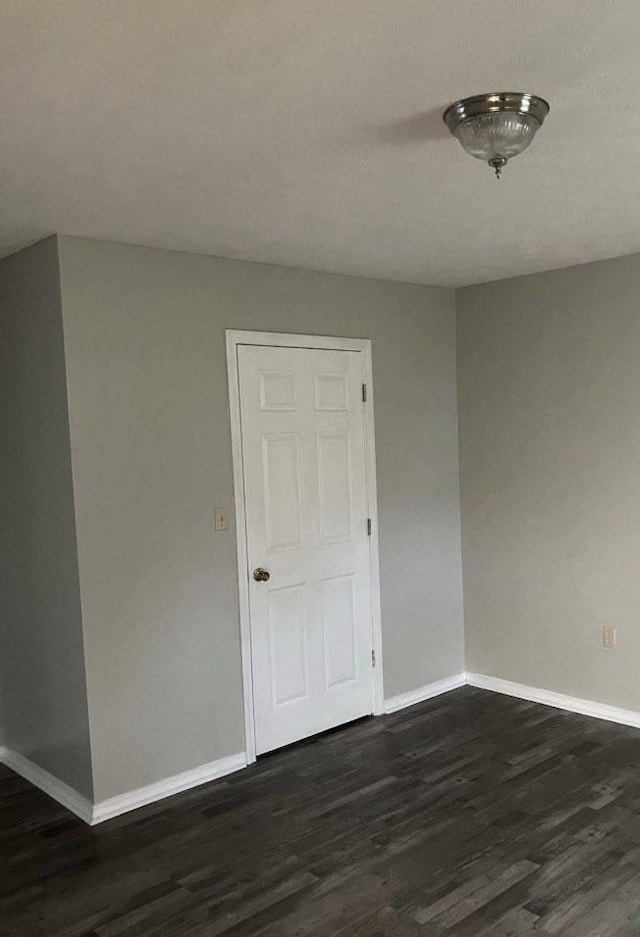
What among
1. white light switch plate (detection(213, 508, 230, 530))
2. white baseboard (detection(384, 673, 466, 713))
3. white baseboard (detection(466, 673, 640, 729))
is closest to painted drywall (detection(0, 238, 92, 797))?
white light switch plate (detection(213, 508, 230, 530))

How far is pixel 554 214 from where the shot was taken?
10.1 ft

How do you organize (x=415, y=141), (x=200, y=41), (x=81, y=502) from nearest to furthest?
(x=200, y=41), (x=415, y=141), (x=81, y=502)

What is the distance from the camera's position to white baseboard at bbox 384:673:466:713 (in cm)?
439

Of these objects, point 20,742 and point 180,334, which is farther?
point 20,742

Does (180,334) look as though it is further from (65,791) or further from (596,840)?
(596,840)

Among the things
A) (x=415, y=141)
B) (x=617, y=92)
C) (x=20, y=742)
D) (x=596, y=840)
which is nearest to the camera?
(x=617, y=92)

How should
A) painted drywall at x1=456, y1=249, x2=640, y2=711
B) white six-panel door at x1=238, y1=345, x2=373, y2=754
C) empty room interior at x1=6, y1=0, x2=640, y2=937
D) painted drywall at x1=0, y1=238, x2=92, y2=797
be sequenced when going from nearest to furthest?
empty room interior at x1=6, y1=0, x2=640, y2=937 < painted drywall at x1=0, y1=238, x2=92, y2=797 < white six-panel door at x1=238, y1=345, x2=373, y2=754 < painted drywall at x1=456, y1=249, x2=640, y2=711

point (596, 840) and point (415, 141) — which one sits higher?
point (415, 141)

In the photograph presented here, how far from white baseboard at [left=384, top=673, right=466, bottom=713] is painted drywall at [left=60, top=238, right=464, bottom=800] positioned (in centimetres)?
104

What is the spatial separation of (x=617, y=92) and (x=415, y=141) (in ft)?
1.75

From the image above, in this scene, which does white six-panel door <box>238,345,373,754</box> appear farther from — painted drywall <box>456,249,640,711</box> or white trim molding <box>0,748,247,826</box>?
painted drywall <box>456,249,640,711</box>

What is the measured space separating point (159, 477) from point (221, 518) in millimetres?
370

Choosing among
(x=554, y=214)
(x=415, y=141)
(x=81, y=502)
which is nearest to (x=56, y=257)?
(x=81, y=502)

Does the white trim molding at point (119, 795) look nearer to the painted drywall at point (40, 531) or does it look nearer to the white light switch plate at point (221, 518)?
the painted drywall at point (40, 531)
